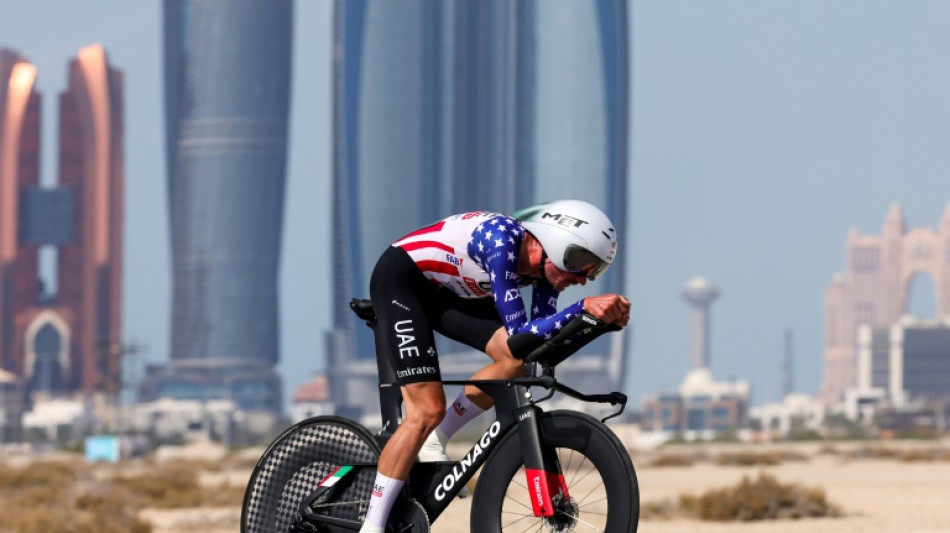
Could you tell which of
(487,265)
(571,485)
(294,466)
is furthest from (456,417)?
(294,466)

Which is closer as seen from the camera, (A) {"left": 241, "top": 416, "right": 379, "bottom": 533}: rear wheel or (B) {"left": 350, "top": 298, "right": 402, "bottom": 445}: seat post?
(B) {"left": 350, "top": 298, "right": 402, "bottom": 445}: seat post

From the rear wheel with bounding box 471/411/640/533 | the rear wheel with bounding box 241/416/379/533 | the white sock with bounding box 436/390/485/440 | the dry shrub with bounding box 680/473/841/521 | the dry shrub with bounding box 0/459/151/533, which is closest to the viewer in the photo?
the rear wheel with bounding box 471/411/640/533

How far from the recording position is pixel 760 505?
24641mm

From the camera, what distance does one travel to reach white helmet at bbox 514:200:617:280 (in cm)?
893

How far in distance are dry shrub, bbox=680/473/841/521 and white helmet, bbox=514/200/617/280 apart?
1573cm

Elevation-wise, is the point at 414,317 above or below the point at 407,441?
above

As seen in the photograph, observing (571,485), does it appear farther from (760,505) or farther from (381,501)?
(760,505)

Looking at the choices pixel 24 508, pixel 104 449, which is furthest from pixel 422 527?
pixel 104 449

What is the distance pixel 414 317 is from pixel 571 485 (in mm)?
1175

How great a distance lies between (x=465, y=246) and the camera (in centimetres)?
934

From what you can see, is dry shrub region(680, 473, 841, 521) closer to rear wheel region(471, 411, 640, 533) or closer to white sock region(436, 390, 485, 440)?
white sock region(436, 390, 485, 440)

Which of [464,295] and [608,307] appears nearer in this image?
[608,307]

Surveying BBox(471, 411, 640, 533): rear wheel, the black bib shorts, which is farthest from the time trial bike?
the black bib shorts

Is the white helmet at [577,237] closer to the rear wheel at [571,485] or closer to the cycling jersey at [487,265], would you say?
the cycling jersey at [487,265]
